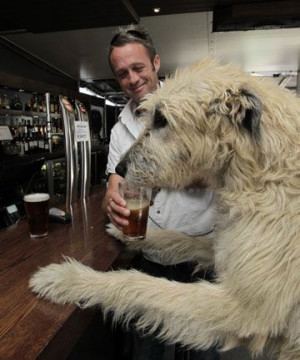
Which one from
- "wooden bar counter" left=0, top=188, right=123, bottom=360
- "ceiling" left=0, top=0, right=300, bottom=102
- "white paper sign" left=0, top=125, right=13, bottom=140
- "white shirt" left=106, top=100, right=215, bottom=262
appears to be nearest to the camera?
"wooden bar counter" left=0, top=188, right=123, bottom=360

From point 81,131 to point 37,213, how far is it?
3.98 ft

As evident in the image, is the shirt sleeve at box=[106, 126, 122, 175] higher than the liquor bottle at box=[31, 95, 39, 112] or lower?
lower

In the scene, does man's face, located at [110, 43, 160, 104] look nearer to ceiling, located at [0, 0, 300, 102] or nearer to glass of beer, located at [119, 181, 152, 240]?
ceiling, located at [0, 0, 300, 102]

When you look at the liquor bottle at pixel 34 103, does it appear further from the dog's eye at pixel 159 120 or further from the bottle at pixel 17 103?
the dog's eye at pixel 159 120

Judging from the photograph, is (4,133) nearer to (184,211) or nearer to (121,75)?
(121,75)

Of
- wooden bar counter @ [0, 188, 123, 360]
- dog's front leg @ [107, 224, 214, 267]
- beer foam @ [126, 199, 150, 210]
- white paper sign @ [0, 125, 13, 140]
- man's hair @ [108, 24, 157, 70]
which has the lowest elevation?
dog's front leg @ [107, 224, 214, 267]

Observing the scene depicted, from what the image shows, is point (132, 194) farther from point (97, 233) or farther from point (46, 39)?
point (46, 39)

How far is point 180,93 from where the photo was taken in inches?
44.6

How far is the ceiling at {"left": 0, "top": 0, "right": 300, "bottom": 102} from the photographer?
3.71 meters

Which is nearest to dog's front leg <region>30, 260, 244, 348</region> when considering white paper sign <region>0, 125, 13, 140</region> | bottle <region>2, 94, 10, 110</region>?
white paper sign <region>0, 125, 13, 140</region>

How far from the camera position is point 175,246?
1457mm

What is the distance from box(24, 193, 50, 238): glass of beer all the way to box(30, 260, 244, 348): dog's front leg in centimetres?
32

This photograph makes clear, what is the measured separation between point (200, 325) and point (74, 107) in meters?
2.08

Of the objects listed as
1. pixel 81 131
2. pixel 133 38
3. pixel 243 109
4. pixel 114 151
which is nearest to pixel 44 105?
pixel 81 131
